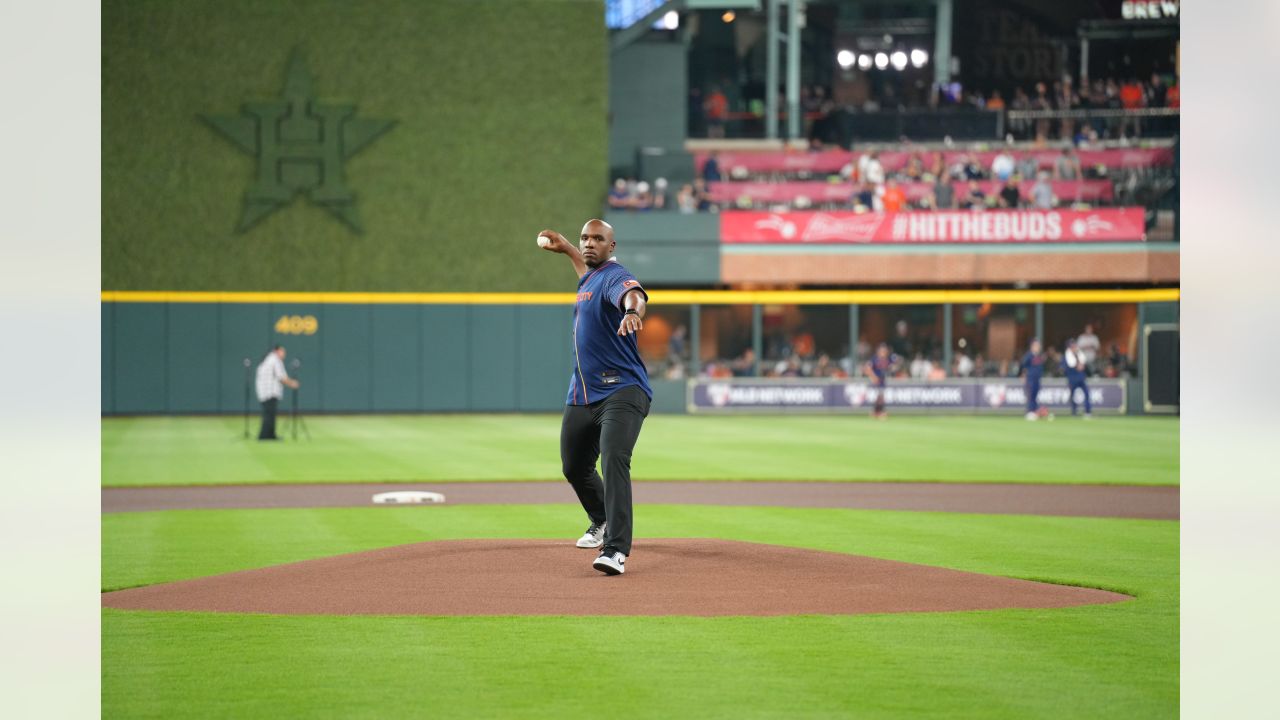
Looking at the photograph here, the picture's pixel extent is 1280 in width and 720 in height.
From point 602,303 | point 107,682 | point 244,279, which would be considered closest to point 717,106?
point 244,279

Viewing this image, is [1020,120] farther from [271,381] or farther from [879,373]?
[271,381]

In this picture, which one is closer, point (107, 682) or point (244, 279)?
point (107, 682)

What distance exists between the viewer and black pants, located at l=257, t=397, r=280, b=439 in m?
28.5

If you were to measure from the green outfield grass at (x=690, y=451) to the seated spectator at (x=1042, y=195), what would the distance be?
7.48m

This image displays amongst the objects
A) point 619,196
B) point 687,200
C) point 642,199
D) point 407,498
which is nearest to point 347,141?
point 619,196

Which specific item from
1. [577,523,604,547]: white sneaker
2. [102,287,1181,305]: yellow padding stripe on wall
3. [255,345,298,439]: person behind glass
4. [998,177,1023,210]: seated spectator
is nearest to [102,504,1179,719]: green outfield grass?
[577,523,604,547]: white sneaker

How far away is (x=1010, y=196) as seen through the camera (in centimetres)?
4259

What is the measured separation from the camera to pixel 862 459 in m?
24.2

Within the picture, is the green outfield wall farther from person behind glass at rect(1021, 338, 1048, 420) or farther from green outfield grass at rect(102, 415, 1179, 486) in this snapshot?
person behind glass at rect(1021, 338, 1048, 420)

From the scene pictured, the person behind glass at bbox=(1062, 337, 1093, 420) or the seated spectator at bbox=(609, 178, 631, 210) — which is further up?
the seated spectator at bbox=(609, 178, 631, 210)

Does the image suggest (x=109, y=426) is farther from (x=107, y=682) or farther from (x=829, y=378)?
(x=107, y=682)

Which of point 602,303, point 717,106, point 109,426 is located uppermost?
point 717,106

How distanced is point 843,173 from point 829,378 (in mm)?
6448

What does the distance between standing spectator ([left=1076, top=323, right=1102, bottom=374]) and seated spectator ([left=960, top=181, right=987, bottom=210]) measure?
4722 mm
